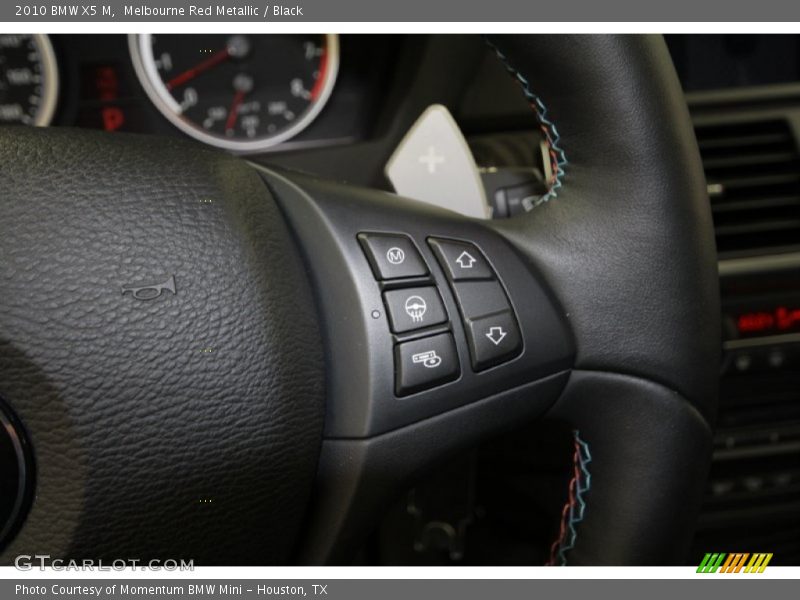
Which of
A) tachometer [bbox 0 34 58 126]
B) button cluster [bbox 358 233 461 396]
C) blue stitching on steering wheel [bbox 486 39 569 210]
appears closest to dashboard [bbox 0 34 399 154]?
tachometer [bbox 0 34 58 126]

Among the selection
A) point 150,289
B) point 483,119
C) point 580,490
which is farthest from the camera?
point 483,119

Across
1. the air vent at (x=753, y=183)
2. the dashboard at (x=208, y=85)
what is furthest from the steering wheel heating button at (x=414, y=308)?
the dashboard at (x=208, y=85)

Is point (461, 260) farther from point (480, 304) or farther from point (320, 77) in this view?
point (320, 77)

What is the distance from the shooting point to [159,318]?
522 millimetres

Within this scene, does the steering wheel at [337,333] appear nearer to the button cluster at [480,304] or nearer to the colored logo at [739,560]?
the button cluster at [480,304]

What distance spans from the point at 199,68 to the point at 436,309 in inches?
33.7

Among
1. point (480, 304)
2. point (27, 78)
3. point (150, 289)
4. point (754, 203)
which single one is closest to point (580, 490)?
point (480, 304)

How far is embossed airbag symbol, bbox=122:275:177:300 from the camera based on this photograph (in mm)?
521

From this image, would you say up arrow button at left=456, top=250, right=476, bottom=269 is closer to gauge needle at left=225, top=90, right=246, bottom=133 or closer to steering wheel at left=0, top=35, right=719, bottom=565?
steering wheel at left=0, top=35, right=719, bottom=565

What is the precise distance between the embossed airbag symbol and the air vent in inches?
29.2

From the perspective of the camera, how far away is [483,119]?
1244 mm

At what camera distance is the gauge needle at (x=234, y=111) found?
1.33 meters

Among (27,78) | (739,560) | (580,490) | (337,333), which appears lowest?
(739,560)
